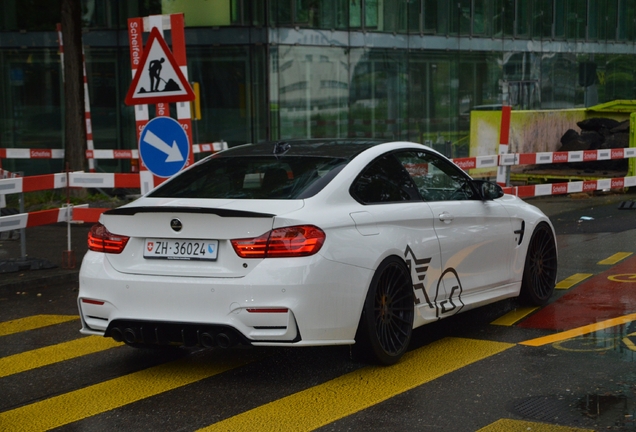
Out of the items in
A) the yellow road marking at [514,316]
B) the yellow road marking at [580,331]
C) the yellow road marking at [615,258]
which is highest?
the yellow road marking at [580,331]

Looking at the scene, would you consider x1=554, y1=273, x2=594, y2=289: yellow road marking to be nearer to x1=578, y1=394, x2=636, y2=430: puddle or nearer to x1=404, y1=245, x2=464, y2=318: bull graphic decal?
x1=404, y1=245, x2=464, y2=318: bull graphic decal

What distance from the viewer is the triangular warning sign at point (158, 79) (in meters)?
10.6

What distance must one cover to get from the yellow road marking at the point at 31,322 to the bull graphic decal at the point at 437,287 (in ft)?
10.8

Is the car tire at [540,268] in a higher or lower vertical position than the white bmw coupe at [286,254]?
lower

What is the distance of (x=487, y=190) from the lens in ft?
26.1

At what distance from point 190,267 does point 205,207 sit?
367mm

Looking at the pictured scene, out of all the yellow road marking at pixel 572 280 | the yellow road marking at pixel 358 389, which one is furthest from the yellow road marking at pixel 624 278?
the yellow road marking at pixel 358 389

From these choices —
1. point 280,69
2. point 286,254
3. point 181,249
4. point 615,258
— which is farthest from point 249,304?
point 280,69

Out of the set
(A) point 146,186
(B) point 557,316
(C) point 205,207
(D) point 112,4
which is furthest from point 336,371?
(D) point 112,4

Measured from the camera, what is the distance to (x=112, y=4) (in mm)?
24750

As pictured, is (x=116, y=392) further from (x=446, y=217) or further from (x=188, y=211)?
(x=446, y=217)

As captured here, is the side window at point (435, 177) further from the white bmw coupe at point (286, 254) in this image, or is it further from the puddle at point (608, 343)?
the puddle at point (608, 343)

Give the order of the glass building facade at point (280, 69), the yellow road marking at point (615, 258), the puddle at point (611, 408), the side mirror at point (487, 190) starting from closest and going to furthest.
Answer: the puddle at point (611, 408) → the side mirror at point (487, 190) → the yellow road marking at point (615, 258) → the glass building facade at point (280, 69)

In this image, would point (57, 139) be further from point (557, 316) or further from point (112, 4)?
point (557, 316)
